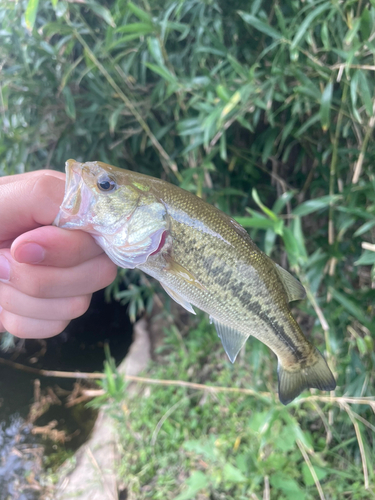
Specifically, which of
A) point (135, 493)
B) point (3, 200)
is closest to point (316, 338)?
point (135, 493)

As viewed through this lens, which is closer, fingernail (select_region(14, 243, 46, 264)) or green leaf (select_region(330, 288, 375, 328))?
fingernail (select_region(14, 243, 46, 264))

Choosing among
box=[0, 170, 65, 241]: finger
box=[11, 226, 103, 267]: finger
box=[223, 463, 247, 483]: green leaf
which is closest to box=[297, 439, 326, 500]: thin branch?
box=[223, 463, 247, 483]: green leaf

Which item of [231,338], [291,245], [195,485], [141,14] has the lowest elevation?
[195,485]

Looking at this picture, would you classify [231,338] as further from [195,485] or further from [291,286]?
[195,485]

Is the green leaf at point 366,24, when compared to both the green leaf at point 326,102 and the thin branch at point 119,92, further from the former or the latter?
the thin branch at point 119,92

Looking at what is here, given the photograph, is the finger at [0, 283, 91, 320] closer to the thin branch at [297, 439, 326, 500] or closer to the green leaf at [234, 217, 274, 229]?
the green leaf at [234, 217, 274, 229]

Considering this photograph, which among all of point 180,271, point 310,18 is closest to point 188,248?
point 180,271
